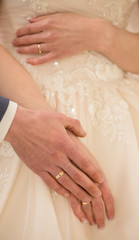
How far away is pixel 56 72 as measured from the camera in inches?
33.5

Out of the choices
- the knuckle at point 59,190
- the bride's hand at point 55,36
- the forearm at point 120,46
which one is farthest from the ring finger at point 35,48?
the knuckle at point 59,190

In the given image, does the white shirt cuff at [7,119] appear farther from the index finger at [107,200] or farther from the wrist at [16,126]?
the index finger at [107,200]

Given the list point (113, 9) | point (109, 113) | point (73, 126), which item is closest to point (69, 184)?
point (73, 126)

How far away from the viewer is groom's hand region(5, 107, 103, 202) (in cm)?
66

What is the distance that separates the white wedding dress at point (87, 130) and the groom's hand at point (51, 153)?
5cm

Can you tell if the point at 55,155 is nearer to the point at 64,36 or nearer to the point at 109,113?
the point at 109,113

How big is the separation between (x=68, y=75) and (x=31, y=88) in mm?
150

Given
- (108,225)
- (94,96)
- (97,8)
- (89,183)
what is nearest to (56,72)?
(94,96)

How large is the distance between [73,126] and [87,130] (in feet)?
0.32

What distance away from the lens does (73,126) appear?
2.30 feet

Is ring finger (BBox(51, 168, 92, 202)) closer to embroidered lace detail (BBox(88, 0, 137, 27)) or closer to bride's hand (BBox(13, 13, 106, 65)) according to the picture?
bride's hand (BBox(13, 13, 106, 65))

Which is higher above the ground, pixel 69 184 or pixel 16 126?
pixel 16 126

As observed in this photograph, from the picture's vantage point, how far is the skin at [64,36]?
82 cm

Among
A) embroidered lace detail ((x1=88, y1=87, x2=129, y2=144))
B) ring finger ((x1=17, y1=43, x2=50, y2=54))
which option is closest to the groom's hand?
embroidered lace detail ((x1=88, y1=87, x2=129, y2=144))
